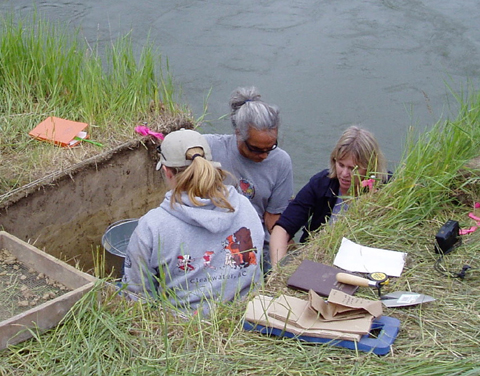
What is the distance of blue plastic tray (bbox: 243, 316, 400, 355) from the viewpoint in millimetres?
2156

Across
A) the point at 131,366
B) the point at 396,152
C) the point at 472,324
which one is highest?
the point at 472,324

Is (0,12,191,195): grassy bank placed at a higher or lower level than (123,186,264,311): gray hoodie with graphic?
lower

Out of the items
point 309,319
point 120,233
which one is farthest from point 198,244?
point 120,233

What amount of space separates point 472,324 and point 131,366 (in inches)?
47.2

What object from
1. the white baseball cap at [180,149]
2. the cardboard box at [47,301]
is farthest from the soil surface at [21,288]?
the white baseball cap at [180,149]

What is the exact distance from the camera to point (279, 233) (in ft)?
11.7

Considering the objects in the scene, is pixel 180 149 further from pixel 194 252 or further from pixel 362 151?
pixel 362 151

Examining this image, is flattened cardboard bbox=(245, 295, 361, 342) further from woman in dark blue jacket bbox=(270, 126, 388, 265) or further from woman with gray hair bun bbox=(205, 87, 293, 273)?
woman with gray hair bun bbox=(205, 87, 293, 273)

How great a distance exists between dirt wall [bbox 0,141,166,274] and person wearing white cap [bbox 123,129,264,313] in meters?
1.29

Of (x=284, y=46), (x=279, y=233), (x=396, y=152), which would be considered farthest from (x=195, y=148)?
(x=284, y=46)

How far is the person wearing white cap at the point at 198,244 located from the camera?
2.62m

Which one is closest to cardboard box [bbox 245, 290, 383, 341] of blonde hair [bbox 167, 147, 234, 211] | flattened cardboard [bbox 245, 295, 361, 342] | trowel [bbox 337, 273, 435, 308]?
flattened cardboard [bbox 245, 295, 361, 342]

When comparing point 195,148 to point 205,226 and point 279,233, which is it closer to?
point 205,226

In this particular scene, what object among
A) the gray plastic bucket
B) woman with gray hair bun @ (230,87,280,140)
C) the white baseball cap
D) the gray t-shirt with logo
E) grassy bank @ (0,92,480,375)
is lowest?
the gray plastic bucket
